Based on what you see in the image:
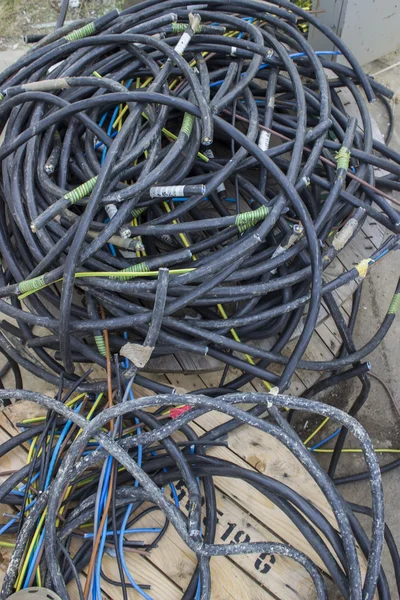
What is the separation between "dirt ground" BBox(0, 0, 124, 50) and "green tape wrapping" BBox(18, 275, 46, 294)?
1806mm

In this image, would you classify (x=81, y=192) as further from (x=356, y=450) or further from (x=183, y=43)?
(x=356, y=450)

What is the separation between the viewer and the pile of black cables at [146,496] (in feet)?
3.06

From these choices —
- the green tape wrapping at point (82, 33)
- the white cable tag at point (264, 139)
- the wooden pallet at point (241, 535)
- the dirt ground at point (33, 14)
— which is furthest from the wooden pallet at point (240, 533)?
the dirt ground at point (33, 14)

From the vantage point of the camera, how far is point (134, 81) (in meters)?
1.33

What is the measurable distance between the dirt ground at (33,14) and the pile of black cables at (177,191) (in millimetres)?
1263

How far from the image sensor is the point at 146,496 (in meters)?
1.01

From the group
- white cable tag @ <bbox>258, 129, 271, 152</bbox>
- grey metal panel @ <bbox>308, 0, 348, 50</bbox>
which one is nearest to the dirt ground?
grey metal panel @ <bbox>308, 0, 348, 50</bbox>

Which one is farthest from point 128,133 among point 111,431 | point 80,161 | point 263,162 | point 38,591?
point 38,591

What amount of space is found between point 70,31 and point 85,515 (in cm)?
119

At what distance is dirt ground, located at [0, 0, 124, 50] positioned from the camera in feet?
7.78

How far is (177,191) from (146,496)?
622mm

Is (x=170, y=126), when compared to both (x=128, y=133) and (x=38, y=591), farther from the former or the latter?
(x=38, y=591)

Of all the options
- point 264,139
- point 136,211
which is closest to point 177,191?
point 136,211

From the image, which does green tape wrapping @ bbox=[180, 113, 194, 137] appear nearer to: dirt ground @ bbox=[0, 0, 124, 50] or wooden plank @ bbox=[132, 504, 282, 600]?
wooden plank @ bbox=[132, 504, 282, 600]
